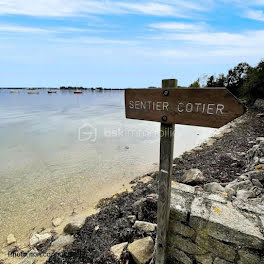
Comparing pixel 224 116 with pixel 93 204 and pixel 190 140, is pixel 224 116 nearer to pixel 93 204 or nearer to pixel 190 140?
pixel 93 204

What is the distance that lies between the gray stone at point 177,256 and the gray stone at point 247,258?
22.3 inches

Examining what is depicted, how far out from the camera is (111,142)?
35.7ft

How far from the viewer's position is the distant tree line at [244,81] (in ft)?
73.8

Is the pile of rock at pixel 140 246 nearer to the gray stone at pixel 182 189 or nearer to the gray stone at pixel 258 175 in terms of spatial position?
the gray stone at pixel 182 189

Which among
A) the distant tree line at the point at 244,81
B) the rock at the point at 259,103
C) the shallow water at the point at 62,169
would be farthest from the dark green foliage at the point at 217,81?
the shallow water at the point at 62,169

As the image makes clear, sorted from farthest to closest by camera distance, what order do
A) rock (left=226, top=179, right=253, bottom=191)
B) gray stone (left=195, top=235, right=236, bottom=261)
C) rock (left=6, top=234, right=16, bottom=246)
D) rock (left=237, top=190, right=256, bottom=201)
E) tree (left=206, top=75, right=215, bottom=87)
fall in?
tree (left=206, top=75, right=215, bottom=87) → rock (left=6, top=234, right=16, bottom=246) → rock (left=226, top=179, right=253, bottom=191) → rock (left=237, top=190, right=256, bottom=201) → gray stone (left=195, top=235, right=236, bottom=261)

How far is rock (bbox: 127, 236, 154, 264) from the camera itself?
2.31 meters

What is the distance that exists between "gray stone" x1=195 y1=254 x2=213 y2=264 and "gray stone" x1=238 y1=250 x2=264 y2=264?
0.29m

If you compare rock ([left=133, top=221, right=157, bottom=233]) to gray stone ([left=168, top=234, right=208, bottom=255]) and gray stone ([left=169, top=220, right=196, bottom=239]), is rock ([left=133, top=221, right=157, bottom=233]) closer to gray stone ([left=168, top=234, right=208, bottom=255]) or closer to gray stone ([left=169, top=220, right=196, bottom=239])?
gray stone ([left=168, top=234, right=208, bottom=255])

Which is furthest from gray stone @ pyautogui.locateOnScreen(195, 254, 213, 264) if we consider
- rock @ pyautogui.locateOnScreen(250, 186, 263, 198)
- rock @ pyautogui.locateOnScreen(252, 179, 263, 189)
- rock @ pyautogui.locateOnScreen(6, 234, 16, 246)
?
rock @ pyautogui.locateOnScreen(6, 234, 16, 246)

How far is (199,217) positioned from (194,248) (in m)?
0.42

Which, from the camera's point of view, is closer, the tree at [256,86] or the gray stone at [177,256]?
the gray stone at [177,256]

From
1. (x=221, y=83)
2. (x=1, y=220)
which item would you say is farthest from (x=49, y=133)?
(x=221, y=83)

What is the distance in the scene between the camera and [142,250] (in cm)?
240
